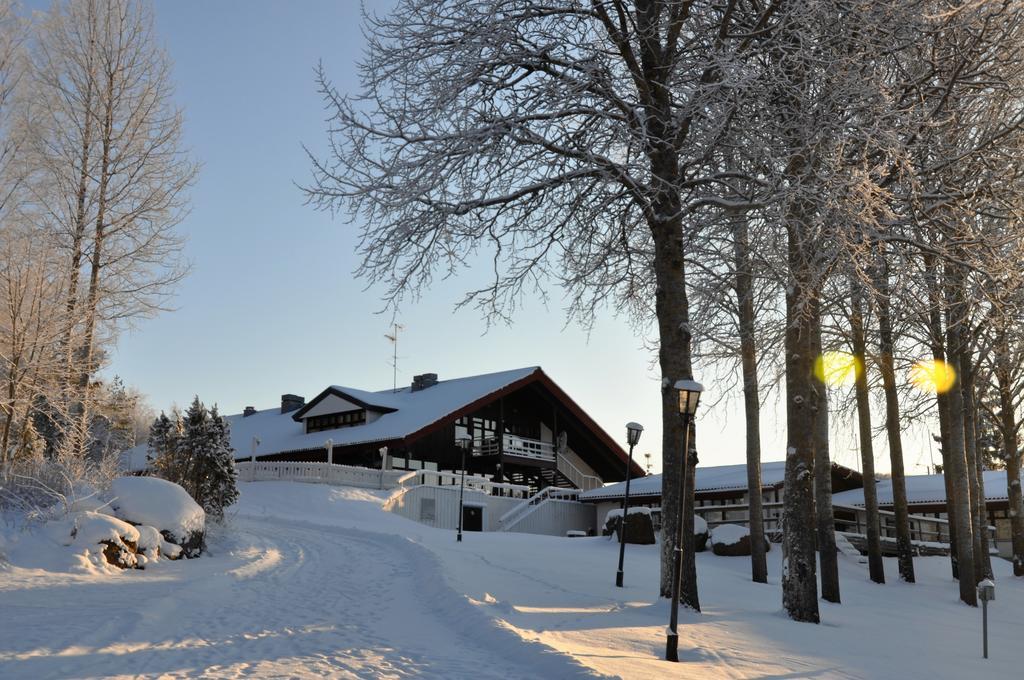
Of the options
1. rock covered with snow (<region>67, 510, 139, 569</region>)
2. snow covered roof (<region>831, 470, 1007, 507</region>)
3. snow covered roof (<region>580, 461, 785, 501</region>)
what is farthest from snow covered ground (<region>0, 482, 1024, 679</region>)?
snow covered roof (<region>831, 470, 1007, 507</region>)

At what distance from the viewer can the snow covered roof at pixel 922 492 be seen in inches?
1245

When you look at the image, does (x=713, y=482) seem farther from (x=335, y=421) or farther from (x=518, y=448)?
(x=335, y=421)

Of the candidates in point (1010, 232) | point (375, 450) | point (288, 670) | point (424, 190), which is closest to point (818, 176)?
point (1010, 232)

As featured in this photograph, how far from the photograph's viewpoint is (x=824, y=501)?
1742cm

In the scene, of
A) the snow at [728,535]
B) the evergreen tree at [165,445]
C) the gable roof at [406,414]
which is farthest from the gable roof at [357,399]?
the snow at [728,535]

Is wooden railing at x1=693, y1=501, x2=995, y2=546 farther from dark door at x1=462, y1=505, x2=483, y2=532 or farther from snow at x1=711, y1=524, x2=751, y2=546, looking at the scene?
dark door at x1=462, y1=505, x2=483, y2=532

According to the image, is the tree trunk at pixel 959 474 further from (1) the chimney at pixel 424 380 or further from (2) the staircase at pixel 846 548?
(1) the chimney at pixel 424 380

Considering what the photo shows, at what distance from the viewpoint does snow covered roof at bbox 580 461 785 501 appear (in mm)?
28891

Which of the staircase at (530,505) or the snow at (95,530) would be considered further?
the staircase at (530,505)

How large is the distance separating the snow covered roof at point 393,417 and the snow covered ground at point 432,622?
1710cm

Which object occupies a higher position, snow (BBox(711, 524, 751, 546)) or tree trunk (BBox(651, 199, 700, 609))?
tree trunk (BBox(651, 199, 700, 609))

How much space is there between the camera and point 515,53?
12070mm

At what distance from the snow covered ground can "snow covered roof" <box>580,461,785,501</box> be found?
9606mm

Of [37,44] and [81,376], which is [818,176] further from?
[37,44]
